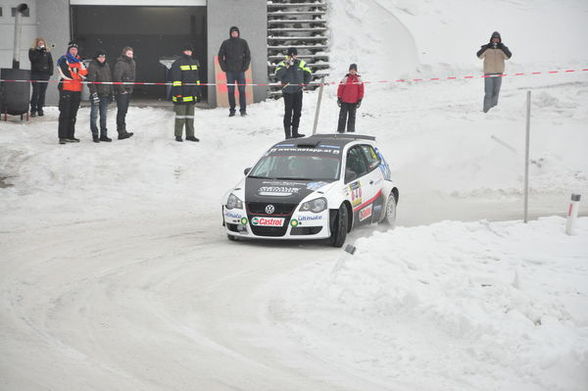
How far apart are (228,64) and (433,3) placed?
10.8 m

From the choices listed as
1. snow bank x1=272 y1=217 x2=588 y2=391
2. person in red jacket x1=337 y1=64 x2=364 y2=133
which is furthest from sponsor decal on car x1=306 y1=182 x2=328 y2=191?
person in red jacket x1=337 y1=64 x2=364 y2=133

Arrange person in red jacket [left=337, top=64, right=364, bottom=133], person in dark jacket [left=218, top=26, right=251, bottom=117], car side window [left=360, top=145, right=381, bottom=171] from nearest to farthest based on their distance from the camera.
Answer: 1. car side window [left=360, top=145, right=381, bottom=171]
2. person in red jacket [left=337, top=64, right=364, bottom=133]
3. person in dark jacket [left=218, top=26, right=251, bottom=117]

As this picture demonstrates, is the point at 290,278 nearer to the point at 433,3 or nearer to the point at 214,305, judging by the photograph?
the point at 214,305

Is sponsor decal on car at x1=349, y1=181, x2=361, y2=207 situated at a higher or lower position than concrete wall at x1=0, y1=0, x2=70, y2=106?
lower

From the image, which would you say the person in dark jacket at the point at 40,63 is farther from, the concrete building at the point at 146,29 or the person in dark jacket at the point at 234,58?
the person in dark jacket at the point at 234,58

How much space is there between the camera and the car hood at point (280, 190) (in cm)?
1309

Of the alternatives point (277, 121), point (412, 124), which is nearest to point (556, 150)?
point (412, 124)

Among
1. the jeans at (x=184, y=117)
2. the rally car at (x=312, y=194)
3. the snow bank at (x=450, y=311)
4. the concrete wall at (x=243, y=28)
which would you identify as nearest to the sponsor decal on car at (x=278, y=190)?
the rally car at (x=312, y=194)

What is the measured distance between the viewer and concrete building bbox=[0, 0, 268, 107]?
1017 inches

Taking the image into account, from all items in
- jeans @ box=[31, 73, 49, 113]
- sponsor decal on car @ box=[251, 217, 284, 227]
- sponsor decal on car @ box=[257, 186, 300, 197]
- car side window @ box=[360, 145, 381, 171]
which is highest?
jeans @ box=[31, 73, 49, 113]

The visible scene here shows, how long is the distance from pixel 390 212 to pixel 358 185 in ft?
4.52

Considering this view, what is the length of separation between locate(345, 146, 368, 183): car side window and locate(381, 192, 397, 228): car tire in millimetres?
775

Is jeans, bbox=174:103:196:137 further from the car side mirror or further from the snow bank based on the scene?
the snow bank

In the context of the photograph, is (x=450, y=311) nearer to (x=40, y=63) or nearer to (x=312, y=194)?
(x=312, y=194)
